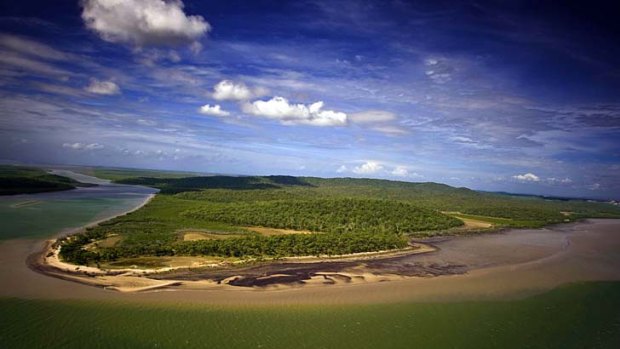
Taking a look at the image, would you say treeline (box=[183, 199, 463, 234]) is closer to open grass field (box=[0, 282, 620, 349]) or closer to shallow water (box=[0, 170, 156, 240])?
shallow water (box=[0, 170, 156, 240])

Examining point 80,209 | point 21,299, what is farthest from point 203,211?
point 21,299

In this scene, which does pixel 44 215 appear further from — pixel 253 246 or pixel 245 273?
pixel 245 273

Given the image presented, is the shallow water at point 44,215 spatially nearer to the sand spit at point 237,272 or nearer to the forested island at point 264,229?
the forested island at point 264,229

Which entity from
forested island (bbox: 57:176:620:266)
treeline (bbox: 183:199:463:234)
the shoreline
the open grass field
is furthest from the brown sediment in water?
treeline (bbox: 183:199:463:234)

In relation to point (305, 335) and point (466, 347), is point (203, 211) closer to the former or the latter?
point (305, 335)

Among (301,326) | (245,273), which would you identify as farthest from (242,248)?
(301,326)

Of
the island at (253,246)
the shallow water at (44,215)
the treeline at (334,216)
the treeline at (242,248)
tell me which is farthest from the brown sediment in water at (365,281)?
the treeline at (334,216)
